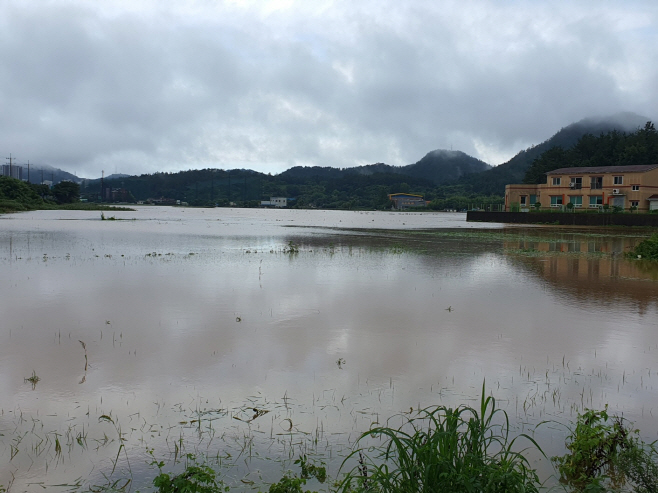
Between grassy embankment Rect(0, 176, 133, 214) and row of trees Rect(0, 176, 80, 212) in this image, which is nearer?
row of trees Rect(0, 176, 80, 212)

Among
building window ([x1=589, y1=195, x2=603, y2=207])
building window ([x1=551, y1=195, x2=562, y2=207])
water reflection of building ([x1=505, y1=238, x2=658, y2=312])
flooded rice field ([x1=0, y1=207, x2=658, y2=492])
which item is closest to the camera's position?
flooded rice field ([x1=0, y1=207, x2=658, y2=492])

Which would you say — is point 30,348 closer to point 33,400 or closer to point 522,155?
point 33,400

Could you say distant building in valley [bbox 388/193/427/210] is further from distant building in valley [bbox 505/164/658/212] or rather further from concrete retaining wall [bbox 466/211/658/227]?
concrete retaining wall [bbox 466/211/658/227]

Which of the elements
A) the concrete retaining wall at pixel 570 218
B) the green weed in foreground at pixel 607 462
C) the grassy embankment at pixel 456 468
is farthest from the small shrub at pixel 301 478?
the concrete retaining wall at pixel 570 218

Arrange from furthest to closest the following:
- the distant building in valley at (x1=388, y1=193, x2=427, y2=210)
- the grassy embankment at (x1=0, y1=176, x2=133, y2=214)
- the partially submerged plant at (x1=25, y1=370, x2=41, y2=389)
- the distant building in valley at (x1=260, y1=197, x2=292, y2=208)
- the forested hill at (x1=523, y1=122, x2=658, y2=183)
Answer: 1. the distant building in valley at (x1=260, y1=197, x2=292, y2=208)
2. the distant building in valley at (x1=388, y1=193, x2=427, y2=210)
3. the forested hill at (x1=523, y1=122, x2=658, y2=183)
4. the grassy embankment at (x1=0, y1=176, x2=133, y2=214)
5. the partially submerged plant at (x1=25, y1=370, x2=41, y2=389)

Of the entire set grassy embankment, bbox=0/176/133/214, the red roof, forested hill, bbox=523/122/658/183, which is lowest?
grassy embankment, bbox=0/176/133/214

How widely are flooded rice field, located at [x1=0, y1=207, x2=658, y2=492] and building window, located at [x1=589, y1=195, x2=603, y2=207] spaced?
47.3m

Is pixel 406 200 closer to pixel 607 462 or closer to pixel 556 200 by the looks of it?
pixel 556 200

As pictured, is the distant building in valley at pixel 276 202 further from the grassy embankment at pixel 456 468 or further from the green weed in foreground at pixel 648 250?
the grassy embankment at pixel 456 468

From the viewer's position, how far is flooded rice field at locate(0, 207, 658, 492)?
14.9 feet

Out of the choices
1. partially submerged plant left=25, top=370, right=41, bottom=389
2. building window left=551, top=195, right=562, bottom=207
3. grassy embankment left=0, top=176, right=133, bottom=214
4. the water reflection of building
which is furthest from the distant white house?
partially submerged plant left=25, top=370, right=41, bottom=389

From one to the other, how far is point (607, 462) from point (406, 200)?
557ft

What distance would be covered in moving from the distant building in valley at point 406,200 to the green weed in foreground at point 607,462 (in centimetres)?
16147

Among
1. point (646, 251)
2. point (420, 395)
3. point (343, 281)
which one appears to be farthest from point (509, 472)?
point (646, 251)
